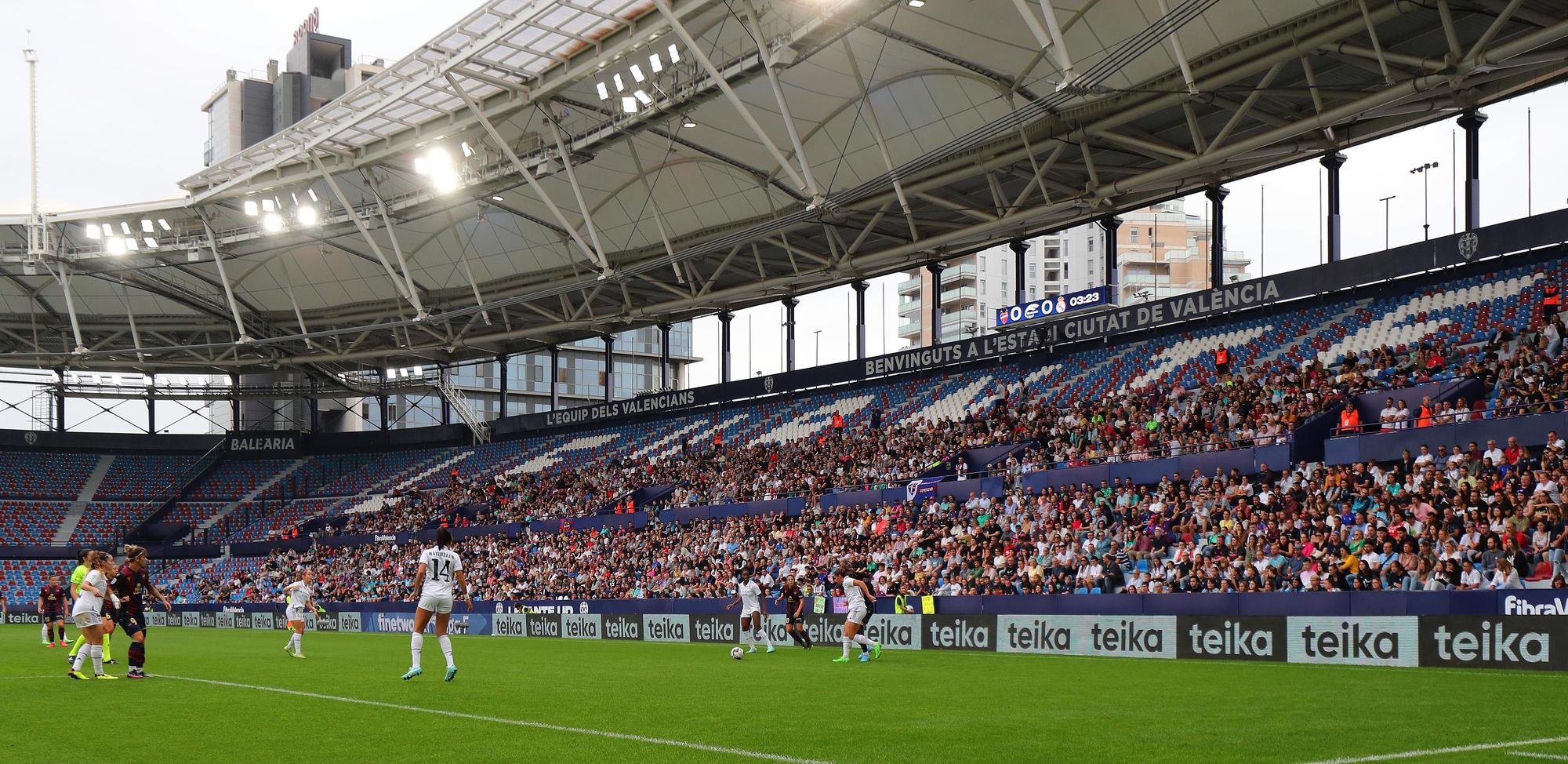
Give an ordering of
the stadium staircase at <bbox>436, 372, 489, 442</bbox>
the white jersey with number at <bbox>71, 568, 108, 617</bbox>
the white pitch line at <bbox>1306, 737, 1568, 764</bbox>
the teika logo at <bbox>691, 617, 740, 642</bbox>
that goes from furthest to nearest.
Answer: the stadium staircase at <bbox>436, 372, 489, 442</bbox>, the teika logo at <bbox>691, 617, 740, 642</bbox>, the white jersey with number at <bbox>71, 568, 108, 617</bbox>, the white pitch line at <bbox>1306, 737, 1568, 764</bbox>

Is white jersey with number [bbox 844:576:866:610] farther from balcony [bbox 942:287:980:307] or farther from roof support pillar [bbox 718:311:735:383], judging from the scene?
balcony [bbox 942:287:980:307]

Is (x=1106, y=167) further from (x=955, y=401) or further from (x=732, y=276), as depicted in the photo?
(x=732, y=276)

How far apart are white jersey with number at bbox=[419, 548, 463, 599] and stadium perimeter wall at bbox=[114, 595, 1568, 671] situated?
14.5 metres

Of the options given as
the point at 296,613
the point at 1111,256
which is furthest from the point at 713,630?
the point at 1111,256

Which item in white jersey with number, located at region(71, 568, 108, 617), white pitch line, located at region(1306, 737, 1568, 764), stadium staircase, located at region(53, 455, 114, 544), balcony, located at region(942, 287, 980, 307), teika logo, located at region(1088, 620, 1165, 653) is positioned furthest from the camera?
balcony, located at region(942, 287, 980, 307)

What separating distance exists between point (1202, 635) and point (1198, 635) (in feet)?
0.35

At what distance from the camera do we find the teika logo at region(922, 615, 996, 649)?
3072 centimetres

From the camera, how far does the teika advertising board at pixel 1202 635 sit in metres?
19.9

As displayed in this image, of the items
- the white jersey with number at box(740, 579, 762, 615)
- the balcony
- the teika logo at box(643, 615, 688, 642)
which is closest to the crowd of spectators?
the teika logo at box(643, 615, 688, 642)

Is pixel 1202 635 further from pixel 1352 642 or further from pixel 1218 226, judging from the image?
pixel 1218 226

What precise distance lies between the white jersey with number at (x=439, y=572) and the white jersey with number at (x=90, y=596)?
4.52 m

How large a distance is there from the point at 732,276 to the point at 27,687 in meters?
43.7

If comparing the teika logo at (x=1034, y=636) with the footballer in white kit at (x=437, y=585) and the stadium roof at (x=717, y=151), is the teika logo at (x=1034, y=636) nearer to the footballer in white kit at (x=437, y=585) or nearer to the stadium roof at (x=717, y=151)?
the stadium roof at (x=717, y=151)

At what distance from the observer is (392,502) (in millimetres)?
72062
